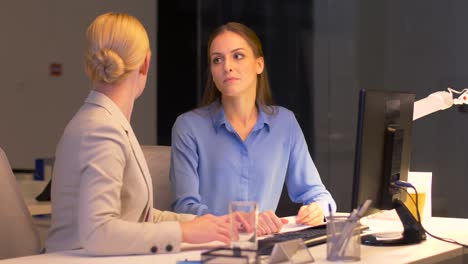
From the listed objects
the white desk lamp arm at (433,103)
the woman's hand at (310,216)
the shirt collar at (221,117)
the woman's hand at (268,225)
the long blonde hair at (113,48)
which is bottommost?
the woman's hand at (310,216)

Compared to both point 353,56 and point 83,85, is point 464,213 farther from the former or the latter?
point 83,85

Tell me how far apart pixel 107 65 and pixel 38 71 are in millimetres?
4866

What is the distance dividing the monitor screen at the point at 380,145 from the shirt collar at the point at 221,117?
0.77 metres

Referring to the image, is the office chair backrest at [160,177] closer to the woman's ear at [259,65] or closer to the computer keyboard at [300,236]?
the woman's ear at [259,65]

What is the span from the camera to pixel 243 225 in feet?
6.94

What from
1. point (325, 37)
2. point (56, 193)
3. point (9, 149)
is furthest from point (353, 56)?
point (56, 193)

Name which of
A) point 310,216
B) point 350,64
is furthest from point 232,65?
point 350,64

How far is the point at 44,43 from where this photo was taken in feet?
23.0

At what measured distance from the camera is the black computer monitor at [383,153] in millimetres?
2443

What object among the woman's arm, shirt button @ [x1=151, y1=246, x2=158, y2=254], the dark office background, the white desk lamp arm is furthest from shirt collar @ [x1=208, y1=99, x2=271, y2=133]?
the dark office background

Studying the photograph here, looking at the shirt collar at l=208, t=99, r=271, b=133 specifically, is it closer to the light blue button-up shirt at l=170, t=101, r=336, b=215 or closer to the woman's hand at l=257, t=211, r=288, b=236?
the light blue button-up shirt at l=170, t=101, r=336, b=215

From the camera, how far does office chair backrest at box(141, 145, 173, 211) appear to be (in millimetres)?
3294

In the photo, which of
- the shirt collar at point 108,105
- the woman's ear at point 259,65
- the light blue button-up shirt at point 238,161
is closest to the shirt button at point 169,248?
the shirt collar at point 108,105

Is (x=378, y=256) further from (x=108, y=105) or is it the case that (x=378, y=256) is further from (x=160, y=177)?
(x=160, y=177)
